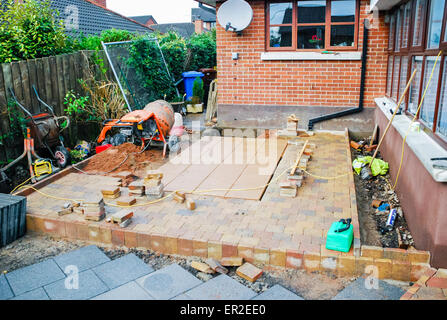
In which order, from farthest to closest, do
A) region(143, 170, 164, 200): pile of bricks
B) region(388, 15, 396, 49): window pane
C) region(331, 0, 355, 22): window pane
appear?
1. region(331, 0, 355, 22): window pane
2. region(388, 15, 396, 49): window pane
3. region(143, 170, 164, 200): pile of bricks

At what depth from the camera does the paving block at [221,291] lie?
3518mm

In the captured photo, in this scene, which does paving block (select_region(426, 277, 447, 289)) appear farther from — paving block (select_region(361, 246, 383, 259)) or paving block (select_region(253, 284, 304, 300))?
paving block (select_region(253, 284, 304, 300))

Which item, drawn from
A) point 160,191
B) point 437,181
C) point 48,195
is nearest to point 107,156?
point 48,195

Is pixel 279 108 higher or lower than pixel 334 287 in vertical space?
higher

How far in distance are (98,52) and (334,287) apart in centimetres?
815

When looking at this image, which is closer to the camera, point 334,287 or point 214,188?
→ point 334,287

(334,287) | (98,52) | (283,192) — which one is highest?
(98,52)

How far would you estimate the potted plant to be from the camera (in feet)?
40.8

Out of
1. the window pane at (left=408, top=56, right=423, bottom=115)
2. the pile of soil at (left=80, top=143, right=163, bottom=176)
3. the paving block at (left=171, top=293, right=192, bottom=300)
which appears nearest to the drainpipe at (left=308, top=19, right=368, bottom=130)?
the window pane at (left=408, top=56, right=423, bottom=115)

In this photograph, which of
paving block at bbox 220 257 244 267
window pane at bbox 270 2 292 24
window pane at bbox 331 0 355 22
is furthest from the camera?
window pane at bbox 270 2 292 24

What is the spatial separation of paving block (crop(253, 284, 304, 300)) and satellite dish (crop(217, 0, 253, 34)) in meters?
7.21

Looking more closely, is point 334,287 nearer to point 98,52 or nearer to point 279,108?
point 279,108

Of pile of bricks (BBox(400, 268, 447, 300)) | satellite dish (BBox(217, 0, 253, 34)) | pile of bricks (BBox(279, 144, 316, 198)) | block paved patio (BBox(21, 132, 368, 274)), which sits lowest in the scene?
pile of bricks (BBox(400, 268, 447, 300))
